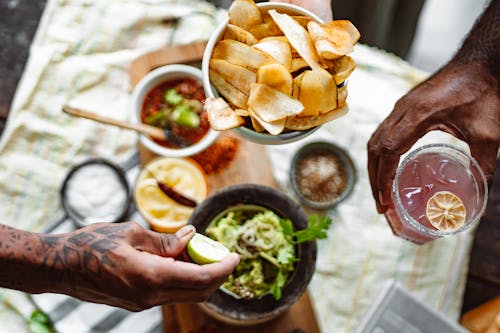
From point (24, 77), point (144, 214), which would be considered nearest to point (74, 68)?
point (24, 77)

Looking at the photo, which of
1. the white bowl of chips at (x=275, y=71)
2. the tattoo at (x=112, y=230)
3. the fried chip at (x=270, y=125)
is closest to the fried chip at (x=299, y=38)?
the white bowl of chips at (x=275, y=71)

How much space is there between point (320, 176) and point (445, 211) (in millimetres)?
381

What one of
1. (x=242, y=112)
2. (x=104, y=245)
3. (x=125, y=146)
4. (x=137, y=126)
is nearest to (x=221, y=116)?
(x=242, y=112)

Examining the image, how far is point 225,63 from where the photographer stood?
93cm

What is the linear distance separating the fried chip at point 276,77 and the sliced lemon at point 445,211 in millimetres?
353

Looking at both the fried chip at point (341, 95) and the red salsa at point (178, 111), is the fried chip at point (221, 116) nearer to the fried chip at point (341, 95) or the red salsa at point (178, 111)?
the fried chip at point (341, 95)

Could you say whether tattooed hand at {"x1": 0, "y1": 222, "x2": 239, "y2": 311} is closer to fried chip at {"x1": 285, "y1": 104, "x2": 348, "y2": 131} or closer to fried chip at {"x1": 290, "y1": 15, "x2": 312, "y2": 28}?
fried chip at {"x1": 285, "y1": 104, "x2": 348, "y2": 131}

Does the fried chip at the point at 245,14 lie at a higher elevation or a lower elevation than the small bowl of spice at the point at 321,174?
higher

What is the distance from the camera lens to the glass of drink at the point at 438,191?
104 cm

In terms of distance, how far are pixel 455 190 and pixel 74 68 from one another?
926mm

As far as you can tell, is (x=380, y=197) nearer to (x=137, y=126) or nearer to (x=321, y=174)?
(x=321, y=174)

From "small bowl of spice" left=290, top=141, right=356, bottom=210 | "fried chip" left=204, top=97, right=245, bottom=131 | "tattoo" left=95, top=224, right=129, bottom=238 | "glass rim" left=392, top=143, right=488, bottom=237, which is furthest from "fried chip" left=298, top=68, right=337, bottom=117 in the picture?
"small bowl of spice" left=290, top=141, right=356, bottom=210

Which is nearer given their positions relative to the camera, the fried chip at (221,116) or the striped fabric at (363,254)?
the fried chip at (221,116)

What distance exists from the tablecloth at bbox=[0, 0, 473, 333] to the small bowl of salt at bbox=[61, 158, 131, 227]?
0.15 ft
